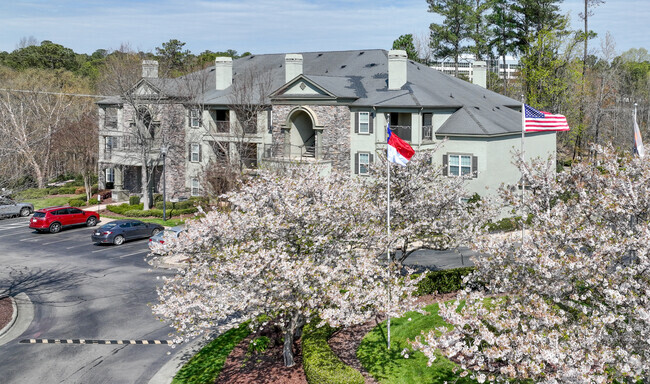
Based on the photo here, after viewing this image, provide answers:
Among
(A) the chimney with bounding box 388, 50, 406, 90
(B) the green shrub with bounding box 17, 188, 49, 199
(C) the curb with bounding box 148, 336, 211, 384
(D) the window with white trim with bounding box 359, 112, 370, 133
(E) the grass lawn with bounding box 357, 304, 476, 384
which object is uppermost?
(A) the chimney with bounding box 388, 50, 406, 90

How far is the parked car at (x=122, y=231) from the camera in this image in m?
36.0

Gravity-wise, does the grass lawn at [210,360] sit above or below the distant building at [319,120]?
below

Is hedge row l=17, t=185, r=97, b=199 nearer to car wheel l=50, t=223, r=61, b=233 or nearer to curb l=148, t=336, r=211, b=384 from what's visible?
car wheel l=50, t=223, r=61, b=233

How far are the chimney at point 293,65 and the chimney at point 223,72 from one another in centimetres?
830

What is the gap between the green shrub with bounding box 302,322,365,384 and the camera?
15.5 m

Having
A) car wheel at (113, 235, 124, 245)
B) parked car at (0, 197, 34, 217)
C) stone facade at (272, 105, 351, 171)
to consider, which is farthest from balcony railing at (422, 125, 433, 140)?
parked car at (0, 197, 34, 217)

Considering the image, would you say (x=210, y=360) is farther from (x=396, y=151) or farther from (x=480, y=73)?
(x=480, y=73)

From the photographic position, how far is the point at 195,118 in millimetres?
48812

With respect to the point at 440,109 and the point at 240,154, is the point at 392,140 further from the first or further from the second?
the point at 240,154

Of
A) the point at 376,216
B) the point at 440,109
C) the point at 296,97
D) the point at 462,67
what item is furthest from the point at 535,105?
the point at 462,67

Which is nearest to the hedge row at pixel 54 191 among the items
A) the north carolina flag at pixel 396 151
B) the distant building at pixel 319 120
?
the distant building at pixel 319 120

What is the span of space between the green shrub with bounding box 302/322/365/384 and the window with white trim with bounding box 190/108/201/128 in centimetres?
3342

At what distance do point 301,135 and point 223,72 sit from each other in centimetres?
1135

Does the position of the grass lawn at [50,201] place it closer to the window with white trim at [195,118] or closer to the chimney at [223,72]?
the window with white trim at [195,118]
